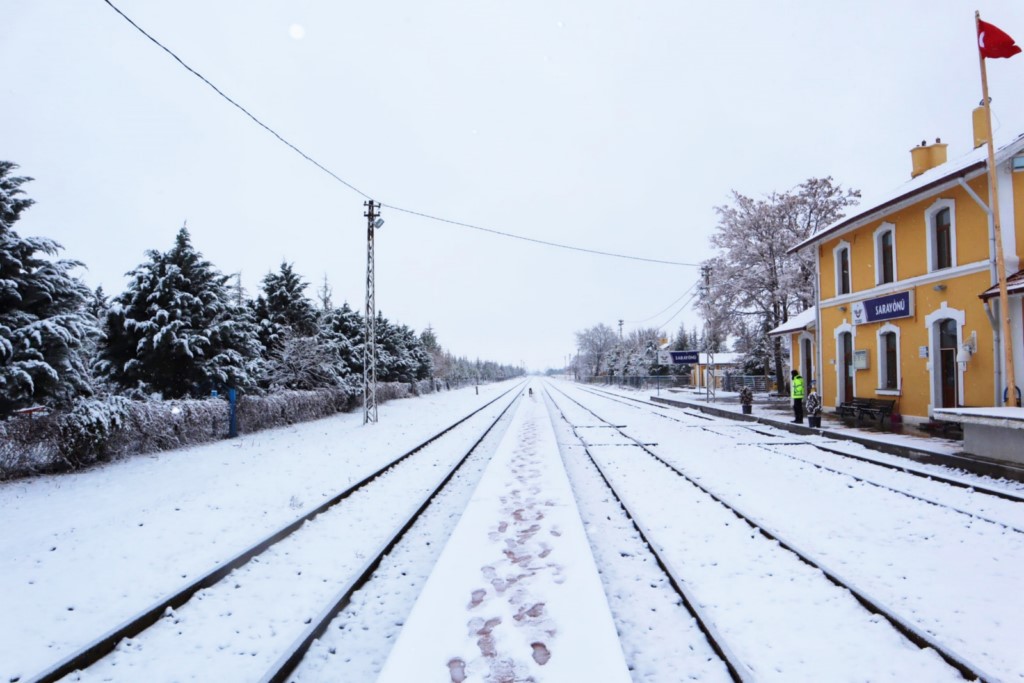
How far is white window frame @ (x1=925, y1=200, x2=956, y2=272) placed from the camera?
14.1 m

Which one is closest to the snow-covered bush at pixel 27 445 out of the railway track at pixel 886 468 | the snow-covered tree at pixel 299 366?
the snow-covered tree at pixel 299 366

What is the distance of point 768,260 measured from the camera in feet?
102

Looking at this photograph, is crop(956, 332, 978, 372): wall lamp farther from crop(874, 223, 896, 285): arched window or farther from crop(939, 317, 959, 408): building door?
crop(874, 223, 896, 285): arched window

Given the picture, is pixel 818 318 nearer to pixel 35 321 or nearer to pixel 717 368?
pixel 35 321

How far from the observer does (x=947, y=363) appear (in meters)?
14.7

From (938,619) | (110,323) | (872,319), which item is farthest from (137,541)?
(872,319)

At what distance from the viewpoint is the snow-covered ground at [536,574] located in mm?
3463

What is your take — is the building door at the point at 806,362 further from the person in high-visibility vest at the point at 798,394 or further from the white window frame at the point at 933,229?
the white window frame at the point at 933,229

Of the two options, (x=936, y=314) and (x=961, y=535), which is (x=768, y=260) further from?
(x=961, y=535)

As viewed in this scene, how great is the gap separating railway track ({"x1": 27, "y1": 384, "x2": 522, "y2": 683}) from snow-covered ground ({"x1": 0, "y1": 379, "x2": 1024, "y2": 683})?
0.04 m

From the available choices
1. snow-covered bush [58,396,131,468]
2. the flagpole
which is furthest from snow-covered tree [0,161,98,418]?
the flagpole

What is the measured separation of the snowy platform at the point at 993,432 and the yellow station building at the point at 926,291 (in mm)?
3274

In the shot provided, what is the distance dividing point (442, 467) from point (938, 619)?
813 centimetres

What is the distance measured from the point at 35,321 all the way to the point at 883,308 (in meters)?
23.2
